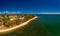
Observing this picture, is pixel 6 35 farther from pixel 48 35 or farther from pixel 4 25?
pixel 4 25

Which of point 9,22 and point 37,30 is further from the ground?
point 9,22

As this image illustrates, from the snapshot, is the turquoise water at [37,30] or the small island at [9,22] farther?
the small island at [9,22]

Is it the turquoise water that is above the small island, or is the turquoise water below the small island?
below

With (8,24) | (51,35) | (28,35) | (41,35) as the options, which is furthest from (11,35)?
(8,24)

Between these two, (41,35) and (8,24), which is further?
(8,24)

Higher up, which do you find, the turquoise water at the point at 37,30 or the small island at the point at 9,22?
the small island at the point at 9,22

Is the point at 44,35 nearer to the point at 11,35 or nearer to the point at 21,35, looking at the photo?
the point at 21,35

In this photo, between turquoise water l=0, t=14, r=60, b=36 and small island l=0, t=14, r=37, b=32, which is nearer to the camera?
turquoise water l=0, t=14, r=60, b=36

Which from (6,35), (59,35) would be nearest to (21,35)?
(6,35)

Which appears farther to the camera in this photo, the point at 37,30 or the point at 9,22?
the point at 9,22
